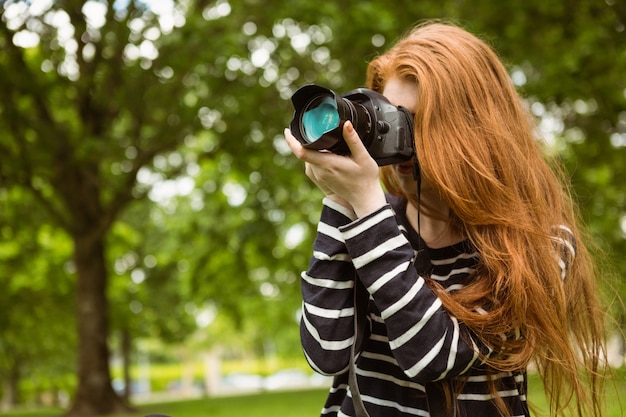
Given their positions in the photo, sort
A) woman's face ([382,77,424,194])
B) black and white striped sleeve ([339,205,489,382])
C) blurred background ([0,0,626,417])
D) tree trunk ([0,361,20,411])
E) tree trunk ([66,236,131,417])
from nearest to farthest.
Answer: black and white striped sleeve ([339,205,489,382]) → woman's face ([382,77,424,194]) → blurred background ([0,0,626,417]) → tree trunk ([66,236,131,417]) → tree trunk ([0,361,20,411])

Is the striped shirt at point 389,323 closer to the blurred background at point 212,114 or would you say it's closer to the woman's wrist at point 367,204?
the woman's wrist at point 367,204

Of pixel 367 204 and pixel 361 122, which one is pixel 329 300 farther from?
pixel 361 122

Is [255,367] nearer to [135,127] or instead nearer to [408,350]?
[135,127]

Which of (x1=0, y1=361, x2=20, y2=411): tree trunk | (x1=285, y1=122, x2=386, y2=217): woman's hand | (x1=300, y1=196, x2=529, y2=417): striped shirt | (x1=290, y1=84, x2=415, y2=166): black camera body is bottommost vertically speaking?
(x1=0, y1=361, x2=20, y2=411): tree trunk

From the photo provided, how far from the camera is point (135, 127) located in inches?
366

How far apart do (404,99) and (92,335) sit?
943 centimetres

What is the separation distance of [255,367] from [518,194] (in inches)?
1980

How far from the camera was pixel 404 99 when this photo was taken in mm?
1755

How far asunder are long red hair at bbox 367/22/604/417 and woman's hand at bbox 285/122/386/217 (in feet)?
0.49

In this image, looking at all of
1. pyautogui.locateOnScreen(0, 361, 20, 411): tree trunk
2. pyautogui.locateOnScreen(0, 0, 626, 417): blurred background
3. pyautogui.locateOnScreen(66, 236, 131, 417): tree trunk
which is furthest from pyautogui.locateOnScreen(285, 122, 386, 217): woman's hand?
pyautogui.locateOnScreen(0, 361, 20, 411): tree trunk

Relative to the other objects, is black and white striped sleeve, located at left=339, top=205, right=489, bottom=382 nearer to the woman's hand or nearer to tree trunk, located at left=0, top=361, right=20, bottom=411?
the woman's hand

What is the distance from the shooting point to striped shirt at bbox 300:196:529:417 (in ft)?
4.90

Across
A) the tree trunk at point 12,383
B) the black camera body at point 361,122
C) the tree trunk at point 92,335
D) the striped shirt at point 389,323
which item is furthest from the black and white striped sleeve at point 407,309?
the tree trunk at point 12,383

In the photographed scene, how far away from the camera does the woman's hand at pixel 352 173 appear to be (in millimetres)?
1554
